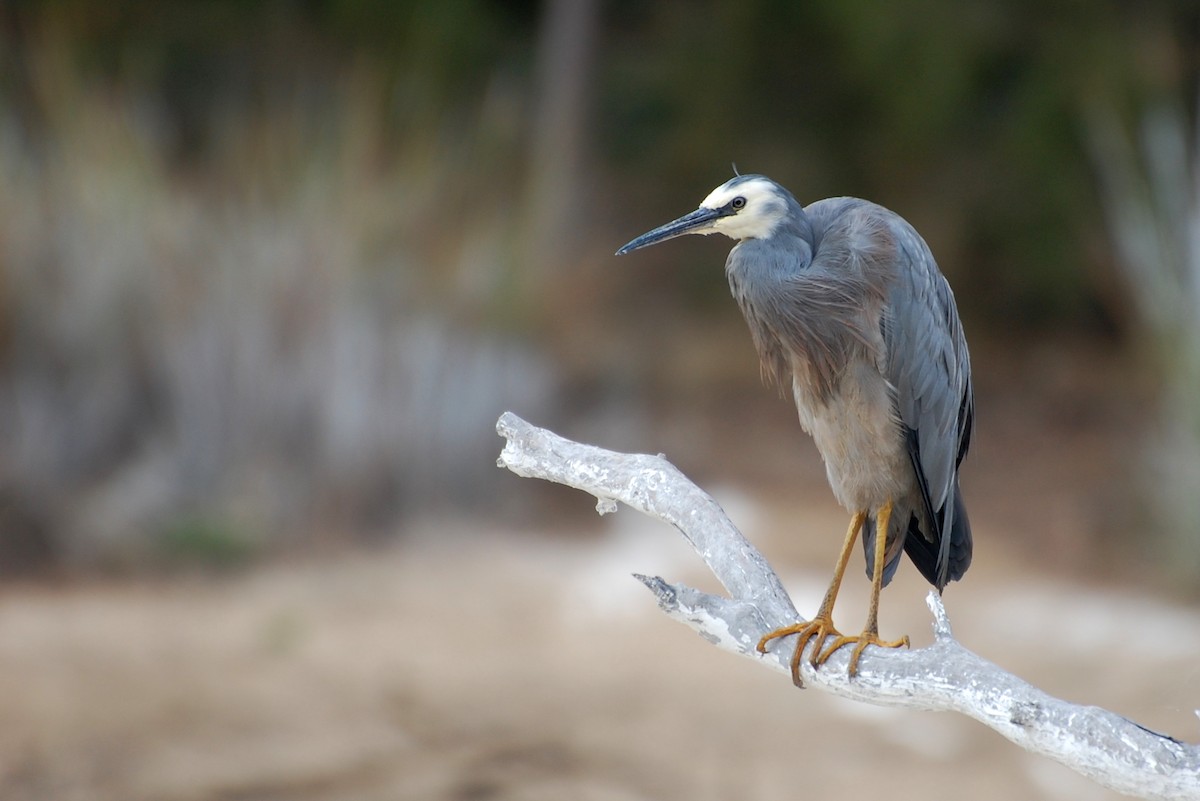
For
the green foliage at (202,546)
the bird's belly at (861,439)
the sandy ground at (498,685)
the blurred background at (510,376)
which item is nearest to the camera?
the bird's belly at (861,439)

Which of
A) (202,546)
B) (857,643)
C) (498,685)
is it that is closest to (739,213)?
(857,643)

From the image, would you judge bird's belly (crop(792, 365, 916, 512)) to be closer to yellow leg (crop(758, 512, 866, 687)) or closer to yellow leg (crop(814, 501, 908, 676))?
yellow leg (crop(814, 501, 908, 676))

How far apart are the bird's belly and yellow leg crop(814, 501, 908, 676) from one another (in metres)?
0.03

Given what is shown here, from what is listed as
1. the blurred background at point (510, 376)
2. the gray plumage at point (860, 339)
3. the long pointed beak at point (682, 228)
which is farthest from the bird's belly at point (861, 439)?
the blurred background at point (510, 376)

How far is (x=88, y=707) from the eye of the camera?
4.96 metres

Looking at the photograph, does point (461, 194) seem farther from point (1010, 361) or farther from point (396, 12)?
point (1010, 361)

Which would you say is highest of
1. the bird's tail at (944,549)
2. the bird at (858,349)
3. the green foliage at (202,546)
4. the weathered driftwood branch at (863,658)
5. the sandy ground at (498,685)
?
the green foliage at (202,546)

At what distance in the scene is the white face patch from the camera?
2.35 m

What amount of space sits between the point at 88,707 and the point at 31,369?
1993 mm

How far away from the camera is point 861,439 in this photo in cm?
262

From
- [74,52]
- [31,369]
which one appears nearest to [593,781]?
[31,369]

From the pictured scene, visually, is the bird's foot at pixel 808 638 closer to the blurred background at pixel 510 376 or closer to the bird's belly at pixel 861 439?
the bird's belly at pixel 861 439

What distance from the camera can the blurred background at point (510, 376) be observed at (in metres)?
5.09

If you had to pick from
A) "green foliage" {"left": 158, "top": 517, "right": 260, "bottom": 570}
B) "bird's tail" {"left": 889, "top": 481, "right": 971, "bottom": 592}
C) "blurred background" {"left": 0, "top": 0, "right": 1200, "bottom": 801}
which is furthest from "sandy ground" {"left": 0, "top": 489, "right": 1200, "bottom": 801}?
"bird's tail" {"left": 889, "top": 481, "right": 971, "bottom": 592}
